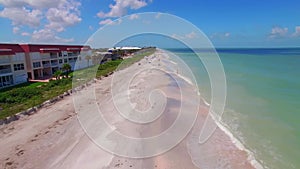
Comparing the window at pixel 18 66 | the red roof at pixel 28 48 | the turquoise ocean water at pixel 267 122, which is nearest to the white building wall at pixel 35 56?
the red roof at pixel 28 48

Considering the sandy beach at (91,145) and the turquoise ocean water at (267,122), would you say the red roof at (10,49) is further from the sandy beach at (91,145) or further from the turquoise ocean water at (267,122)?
the turquoise ocean water at (267,122)

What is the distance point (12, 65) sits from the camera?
2983cm

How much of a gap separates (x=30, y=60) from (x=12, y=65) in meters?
4.37

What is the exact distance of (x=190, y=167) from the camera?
10.0 metres

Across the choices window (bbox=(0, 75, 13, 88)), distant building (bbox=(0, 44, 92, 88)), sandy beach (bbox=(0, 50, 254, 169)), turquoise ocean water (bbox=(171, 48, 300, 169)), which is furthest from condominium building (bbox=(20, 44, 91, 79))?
turquoise ocean water (bbox=(171, 48, 300, 169))

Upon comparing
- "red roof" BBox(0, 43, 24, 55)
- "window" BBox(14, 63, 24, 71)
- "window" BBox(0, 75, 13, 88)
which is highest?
"red roof" BBox(0, 43, 24, 55)

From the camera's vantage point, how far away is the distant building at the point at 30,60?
1135 inches

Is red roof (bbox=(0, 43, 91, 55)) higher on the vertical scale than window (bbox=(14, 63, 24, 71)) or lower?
higher

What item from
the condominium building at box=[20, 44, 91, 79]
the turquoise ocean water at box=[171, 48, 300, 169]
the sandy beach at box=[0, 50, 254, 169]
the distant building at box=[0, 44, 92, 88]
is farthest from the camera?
the condominium building at box=[20, 44, 91, 79]

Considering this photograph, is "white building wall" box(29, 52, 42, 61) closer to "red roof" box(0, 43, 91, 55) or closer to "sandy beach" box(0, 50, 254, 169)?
"red roof" box(0, 43, 91, 55)

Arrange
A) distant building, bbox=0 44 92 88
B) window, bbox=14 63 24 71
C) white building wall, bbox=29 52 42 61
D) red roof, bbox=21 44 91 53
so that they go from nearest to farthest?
distant building, bbox=0 44 92 88 → window, bbox=14 63 24 71 → red roof, bbox=21 44 91 53 → white building wall, bbox=29 52 42 61

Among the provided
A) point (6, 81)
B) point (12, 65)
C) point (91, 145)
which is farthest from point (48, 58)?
point (91, 145)

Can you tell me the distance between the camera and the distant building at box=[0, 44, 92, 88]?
28828 millimetres

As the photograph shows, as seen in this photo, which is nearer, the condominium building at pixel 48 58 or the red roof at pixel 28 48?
the red roof at pixel 28 48
